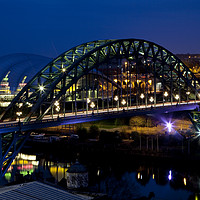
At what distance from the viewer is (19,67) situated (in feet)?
418

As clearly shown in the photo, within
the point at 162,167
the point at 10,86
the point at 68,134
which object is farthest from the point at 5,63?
the point at 162,167

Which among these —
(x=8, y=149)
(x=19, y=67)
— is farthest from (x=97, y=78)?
(x=19, y=67)

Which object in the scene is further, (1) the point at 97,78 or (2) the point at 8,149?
(1) the point at 97,78

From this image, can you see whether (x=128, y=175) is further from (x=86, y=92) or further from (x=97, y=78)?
(x=97, y=78)

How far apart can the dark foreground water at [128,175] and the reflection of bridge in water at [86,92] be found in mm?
6844

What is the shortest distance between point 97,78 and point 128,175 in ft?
58.9

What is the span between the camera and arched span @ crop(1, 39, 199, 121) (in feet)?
219

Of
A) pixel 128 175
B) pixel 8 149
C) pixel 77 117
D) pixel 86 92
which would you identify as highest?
pixel 86 92

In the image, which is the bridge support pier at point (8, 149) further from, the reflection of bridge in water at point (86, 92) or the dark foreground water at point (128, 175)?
the dark foreground water at point (128, 175)

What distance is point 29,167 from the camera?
74.1 meters

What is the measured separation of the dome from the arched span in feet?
86.5

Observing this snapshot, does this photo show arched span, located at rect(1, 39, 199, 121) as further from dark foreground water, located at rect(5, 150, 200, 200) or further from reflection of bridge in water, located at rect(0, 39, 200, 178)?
dark foreground water, located at rect(5, 150, 200, 200)

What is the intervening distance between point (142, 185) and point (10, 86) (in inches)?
2645

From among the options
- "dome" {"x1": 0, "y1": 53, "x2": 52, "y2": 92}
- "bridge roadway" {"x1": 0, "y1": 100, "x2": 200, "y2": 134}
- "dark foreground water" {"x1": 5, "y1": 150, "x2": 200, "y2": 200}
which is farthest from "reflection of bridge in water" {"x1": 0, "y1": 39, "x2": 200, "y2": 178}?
"dome" {"x1": 0, "y1": 53, "x2": 52, "y2": 92}
